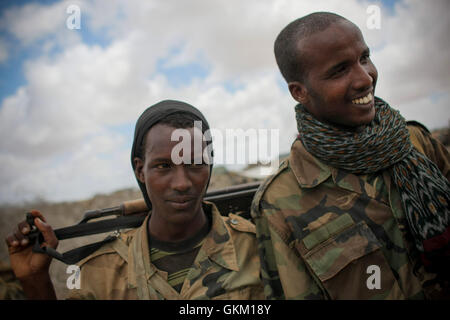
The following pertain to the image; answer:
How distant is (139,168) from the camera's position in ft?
7.88

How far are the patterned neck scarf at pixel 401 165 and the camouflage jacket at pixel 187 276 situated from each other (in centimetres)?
95

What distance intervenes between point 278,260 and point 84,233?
175 cm

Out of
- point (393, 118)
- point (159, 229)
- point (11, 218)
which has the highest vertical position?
point (393, 118)

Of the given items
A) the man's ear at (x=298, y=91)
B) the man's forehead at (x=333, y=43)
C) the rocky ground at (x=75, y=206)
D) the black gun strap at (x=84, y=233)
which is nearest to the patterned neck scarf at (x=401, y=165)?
the man's ear at (x=298, y=91)

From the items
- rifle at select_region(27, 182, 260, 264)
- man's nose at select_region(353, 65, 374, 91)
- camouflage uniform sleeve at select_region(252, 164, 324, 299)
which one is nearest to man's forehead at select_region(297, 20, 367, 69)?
man's nose at select_region(353, 65, 374, 91)

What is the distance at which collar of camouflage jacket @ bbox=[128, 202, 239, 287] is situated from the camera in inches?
83.3

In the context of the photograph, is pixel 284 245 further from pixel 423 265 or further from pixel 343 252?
pixel 423 265

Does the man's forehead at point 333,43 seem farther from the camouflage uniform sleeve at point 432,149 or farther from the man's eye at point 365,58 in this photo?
the camouflage uniform sleeve at point 432,149
